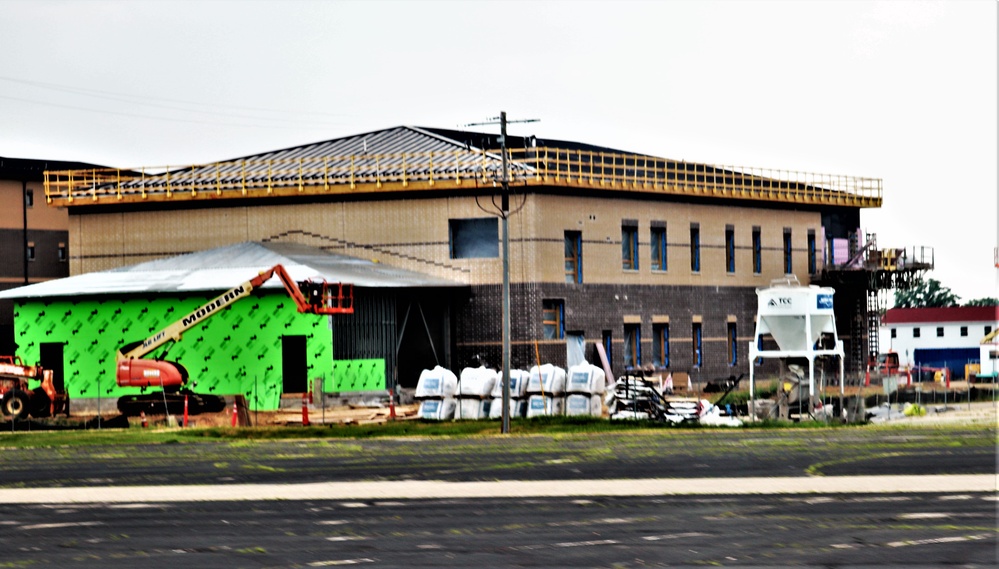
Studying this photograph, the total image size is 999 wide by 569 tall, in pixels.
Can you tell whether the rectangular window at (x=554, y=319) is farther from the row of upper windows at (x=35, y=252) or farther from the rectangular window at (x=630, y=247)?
the row of upper windows at (x=35, y=252)

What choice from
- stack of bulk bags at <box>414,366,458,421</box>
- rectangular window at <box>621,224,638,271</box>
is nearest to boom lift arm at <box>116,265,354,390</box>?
stack of bulk bags at <box>414,366,458,421</box>

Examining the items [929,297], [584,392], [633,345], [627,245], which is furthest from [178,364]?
[929,297]

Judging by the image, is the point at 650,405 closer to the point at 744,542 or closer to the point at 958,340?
the point at 744,542

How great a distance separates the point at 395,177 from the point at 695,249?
40.5ft

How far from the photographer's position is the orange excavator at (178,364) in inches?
1892

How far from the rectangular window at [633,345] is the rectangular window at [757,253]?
27.0ft

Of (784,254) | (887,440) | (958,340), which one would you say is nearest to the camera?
(887,440)

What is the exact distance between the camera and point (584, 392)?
45719 millimetres

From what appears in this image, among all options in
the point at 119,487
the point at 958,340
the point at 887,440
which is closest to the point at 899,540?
the point at 119,487

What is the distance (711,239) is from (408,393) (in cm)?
1565

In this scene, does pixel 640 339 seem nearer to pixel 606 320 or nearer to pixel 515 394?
pixel 606 320

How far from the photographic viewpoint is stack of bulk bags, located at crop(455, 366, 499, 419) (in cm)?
4534

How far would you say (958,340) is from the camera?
119125 millimetres

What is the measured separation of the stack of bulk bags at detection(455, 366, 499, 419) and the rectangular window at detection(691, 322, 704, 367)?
1838 centimetres
